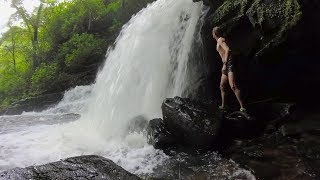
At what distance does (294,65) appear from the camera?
8570 mm

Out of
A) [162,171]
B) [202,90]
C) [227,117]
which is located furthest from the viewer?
[202,90]

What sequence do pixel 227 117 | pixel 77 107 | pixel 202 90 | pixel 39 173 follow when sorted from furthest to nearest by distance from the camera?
pixel 77 107 < pixel 202 90 < pixel 227 117 < pixel 39 173

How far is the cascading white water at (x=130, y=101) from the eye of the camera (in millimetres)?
7891

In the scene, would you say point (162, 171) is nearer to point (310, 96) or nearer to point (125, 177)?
point (125, 177)

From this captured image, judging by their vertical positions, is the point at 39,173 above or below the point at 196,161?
above

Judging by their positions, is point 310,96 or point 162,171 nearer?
point 162,171

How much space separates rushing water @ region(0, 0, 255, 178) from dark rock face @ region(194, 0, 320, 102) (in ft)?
4.40

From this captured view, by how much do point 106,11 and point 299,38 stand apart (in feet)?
61.4

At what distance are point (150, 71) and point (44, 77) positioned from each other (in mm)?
13319

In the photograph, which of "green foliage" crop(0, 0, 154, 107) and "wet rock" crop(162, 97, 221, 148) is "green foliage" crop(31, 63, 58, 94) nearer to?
"green foliage" crop(0, 0, 154, 107)

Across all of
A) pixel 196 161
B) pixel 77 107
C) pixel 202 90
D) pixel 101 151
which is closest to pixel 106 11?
pixel 77 107

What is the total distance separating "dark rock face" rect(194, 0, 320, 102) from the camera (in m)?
8.00

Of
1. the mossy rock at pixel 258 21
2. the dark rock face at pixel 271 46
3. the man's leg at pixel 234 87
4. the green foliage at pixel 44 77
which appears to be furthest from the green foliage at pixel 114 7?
the man's leg at pixel 234 87

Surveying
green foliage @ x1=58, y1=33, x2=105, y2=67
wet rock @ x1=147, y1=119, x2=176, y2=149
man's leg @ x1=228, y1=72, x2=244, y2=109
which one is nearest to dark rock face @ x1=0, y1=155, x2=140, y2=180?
wet rock @ x1=147, y1=119, x2=176, y2=149
